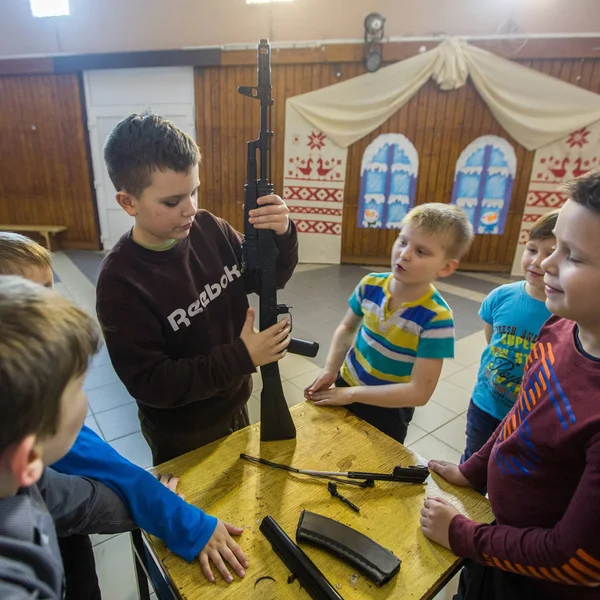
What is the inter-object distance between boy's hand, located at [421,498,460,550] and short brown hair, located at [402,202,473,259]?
2.78ft

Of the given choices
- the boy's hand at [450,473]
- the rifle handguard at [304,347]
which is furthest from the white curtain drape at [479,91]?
the boy's hand at [450,473]

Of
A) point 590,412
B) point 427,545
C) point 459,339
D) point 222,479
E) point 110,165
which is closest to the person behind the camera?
point 590,412

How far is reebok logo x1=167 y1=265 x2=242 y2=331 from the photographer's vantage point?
1.21m

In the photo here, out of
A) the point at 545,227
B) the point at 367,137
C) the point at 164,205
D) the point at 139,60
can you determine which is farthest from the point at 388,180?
the point at 164,205

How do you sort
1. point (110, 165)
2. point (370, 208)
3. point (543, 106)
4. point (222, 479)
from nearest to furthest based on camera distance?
1. point (222, 479)
2. point (110, 165)
3. point (543, 106)
4. point (370, 208)

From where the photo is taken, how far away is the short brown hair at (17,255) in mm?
1024

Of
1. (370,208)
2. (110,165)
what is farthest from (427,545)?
(370,208)

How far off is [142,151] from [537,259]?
1387mm

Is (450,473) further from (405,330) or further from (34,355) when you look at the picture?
(34,355)

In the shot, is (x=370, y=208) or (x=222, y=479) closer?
(x=222, y=479)

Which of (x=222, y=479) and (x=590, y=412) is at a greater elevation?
(x=590, y=412)

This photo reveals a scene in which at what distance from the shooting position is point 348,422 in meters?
1.31

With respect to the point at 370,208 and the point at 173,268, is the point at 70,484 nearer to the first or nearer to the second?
the point at 173,268

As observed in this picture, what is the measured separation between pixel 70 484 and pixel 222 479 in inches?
14.2
